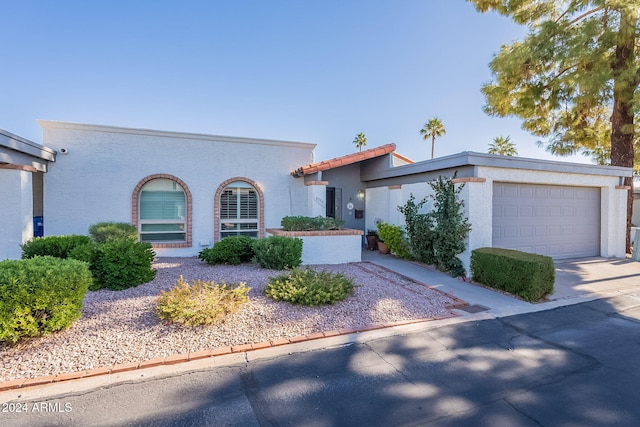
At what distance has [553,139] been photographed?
1458cm

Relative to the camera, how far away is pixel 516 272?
6.54 m

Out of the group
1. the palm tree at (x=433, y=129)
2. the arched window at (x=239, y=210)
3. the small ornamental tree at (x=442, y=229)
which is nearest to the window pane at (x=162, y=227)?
the arched window at (x=239, y=210)

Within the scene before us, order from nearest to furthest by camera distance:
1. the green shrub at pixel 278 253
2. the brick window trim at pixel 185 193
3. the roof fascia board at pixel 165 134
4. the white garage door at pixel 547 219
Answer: the green shrub at pixel 278 253, the white garage door at pixel 547 219, the roof fascia board at pixel 165 134, the brick window trim at pixel 185 193

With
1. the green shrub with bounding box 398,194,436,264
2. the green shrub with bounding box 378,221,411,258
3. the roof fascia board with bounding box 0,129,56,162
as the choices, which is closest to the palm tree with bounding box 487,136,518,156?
the green shrub with bounding box 378,221,411,258

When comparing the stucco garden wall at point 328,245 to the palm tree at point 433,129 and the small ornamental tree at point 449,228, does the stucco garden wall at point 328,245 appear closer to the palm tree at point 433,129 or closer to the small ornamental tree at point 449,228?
the small ornamental tree at point 449,228

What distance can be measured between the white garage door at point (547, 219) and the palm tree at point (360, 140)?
27.5 metres

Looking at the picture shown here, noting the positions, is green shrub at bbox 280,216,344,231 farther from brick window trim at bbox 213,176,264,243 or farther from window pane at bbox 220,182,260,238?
window pane at bbox 220,182,260,238

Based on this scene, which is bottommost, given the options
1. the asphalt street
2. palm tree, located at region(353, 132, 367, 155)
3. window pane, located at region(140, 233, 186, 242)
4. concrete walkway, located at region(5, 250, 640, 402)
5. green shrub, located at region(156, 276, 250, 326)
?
the asphalt street

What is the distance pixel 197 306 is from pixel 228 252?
13.0 ft

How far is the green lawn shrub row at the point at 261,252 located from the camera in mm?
7820

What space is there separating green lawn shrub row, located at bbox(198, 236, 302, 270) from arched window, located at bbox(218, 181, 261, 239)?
7.93 feet

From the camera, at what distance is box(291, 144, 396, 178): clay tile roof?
10.5 m

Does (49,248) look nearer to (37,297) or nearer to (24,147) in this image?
(24,147)

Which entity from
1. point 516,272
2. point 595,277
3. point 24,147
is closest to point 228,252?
point 24,147
